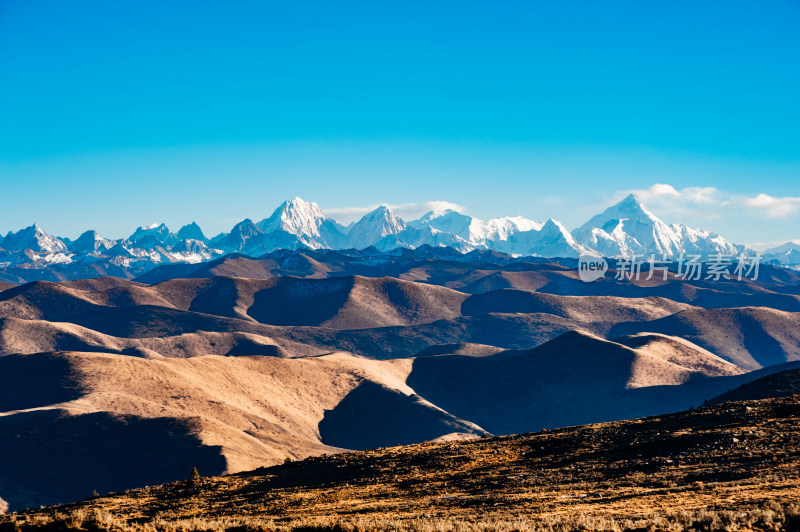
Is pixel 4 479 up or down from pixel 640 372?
down

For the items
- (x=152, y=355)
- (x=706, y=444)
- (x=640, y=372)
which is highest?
(x=706, y=444)

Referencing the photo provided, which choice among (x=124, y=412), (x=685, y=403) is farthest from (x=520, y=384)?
(x=124, y=412)

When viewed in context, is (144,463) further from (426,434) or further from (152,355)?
(152,355)

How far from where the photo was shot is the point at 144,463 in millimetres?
95062

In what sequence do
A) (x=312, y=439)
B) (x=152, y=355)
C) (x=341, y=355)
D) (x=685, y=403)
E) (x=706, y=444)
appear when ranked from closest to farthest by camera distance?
1. (x=706, y=444)
2. (x=312, y=439)
3. (x=685, y=403)
4. (x=341, y=355)
5. (x=152, y=355)

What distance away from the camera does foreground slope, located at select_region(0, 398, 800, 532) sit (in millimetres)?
23547

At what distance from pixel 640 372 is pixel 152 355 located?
5255 inches

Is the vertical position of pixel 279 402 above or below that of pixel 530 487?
below

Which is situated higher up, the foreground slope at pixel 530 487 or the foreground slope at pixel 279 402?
the foreground slope at pixel 530 487

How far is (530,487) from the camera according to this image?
34.5 metres

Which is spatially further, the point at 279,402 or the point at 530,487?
the point at 279,402

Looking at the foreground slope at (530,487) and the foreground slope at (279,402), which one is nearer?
the foreground slope at (530,487)

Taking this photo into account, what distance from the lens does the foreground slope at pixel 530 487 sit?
23.5m

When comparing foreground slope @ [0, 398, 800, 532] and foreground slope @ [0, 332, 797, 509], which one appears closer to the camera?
foreground slope @ [0, 398, 800, 532]
